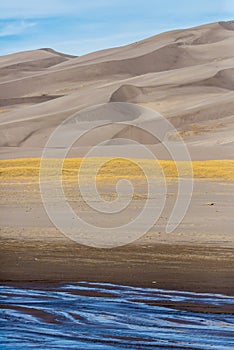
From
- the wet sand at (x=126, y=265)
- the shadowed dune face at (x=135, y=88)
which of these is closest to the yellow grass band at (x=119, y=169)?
the shadowed dune face at (x=135, y=88)

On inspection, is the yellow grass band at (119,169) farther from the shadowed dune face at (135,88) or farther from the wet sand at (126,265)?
the wet sand at (126,265)

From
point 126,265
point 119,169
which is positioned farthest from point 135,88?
point 126,265

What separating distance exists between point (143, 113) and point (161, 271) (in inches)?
1885

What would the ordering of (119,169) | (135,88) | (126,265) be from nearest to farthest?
(126,265)
(119,169)
(135,88)

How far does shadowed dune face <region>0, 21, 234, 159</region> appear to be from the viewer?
50719mm

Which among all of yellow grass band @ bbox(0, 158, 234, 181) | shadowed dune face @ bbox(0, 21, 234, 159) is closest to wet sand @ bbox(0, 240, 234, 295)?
yellow grass band @ bbox(0, 158, 234, 181)

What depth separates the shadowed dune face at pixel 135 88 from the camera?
50719 millimetres

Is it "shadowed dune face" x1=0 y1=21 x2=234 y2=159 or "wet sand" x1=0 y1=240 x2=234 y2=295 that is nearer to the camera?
"wet sand" x1=0 y1=240 x2=234 y2=295

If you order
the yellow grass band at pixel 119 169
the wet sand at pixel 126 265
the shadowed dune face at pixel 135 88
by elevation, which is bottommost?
the wet sand at pixel 126 265

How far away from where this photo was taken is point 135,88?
70125 millimetres

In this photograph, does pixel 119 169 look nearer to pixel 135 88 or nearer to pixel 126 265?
pixel 126 265

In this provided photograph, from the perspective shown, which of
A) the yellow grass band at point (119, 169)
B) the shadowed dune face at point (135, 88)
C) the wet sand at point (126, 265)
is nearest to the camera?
the wet sand at point (126, 265)

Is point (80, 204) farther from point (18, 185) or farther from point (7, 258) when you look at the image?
point (7, 258)

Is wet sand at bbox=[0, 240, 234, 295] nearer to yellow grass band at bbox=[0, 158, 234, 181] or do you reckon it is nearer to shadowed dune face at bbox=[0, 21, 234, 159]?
yellow grass band at bbox=[0, 158, 234, 181]
